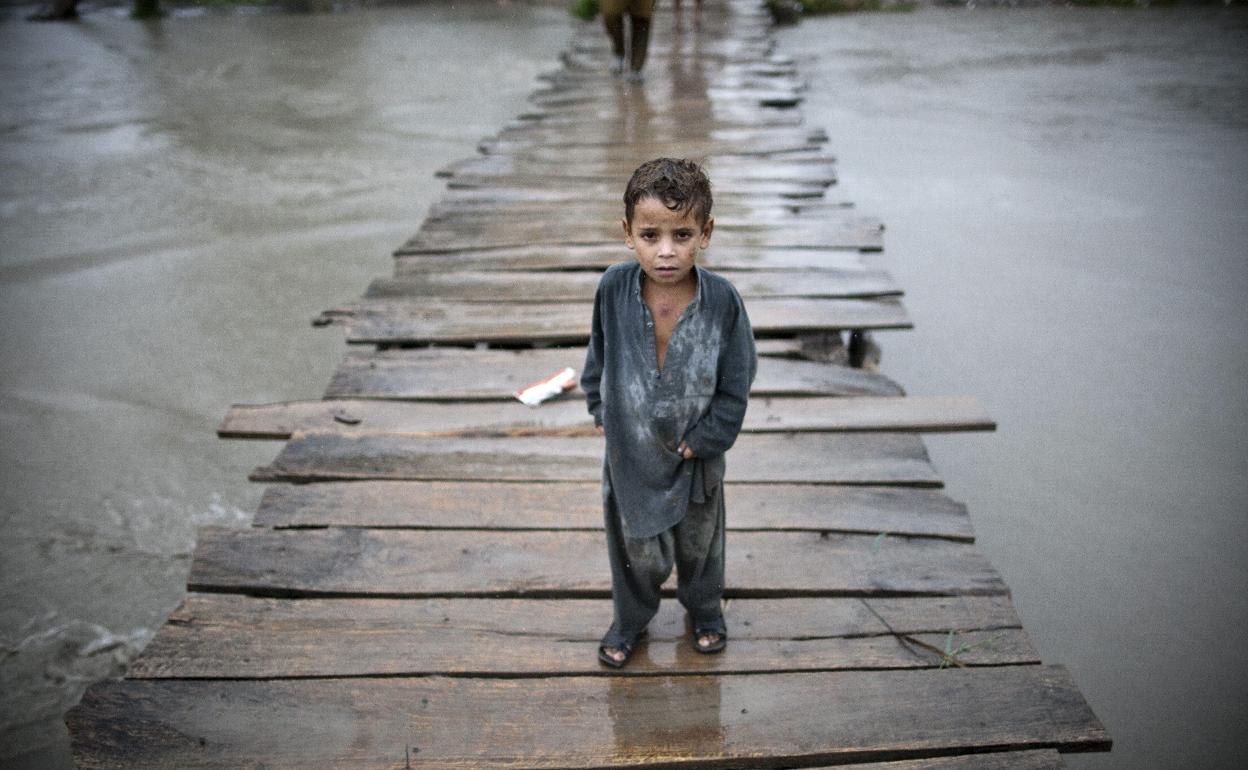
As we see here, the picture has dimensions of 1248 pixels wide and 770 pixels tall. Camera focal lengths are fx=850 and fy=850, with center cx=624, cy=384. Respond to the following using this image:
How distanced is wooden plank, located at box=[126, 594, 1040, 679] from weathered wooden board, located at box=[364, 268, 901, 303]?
188 centimetres

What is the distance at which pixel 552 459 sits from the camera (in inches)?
108

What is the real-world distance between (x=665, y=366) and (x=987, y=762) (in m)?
1.08

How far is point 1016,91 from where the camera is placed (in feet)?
29.1

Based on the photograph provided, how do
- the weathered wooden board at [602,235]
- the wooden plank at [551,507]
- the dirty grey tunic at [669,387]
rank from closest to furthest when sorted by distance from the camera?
the dirty grey tunic at [669,387], the wooden plank at [551,507], the weathered wooden board at [602,235]

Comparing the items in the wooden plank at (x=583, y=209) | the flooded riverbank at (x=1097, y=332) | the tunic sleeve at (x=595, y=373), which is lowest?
the flooded riverbank at (x=1097, y=332)

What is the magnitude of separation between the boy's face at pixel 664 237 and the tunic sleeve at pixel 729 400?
15 centimetres

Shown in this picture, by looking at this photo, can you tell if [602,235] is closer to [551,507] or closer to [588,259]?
[588,259]

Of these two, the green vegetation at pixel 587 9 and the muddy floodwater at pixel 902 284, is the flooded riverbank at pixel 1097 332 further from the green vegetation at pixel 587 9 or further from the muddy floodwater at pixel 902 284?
the green vegetation at pixel 587 9

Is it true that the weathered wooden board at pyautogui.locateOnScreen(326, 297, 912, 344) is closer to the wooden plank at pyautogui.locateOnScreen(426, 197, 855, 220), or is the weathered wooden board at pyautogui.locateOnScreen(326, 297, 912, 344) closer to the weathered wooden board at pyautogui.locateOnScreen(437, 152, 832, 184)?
the wooden plank at pyautogui.locateOnScreen(426, 197, 855, 220)

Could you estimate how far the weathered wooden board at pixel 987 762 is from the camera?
176 cm

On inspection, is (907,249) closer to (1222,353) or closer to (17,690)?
(1222,353)

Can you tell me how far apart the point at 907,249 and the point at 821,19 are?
8922mm

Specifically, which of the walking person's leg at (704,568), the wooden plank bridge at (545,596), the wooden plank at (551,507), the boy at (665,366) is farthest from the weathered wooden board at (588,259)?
the boy at (665,366)

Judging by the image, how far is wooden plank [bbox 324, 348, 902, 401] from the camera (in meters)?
3.13
